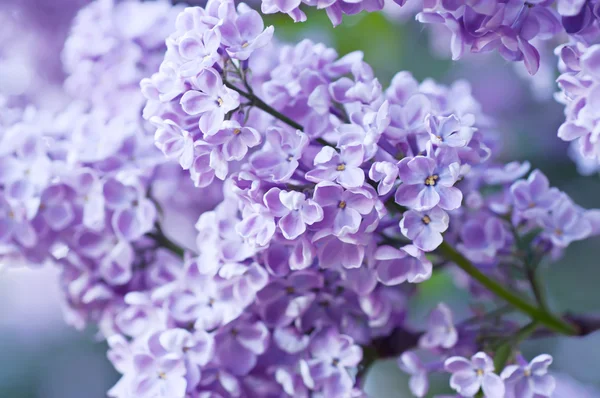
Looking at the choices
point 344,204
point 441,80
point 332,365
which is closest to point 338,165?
point 344,204

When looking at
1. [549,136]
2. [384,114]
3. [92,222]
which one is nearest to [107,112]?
[92,222]

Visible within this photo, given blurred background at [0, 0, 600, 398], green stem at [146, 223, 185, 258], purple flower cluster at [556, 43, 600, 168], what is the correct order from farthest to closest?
blurred background at [0, 0, 600, 398] < green stem at [146, 223, 185, 258] < purple flower cluster at [556, 43, 600, 168]

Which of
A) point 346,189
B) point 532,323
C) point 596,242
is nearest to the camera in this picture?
point 346,189

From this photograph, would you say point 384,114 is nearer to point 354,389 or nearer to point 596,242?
point 354,389

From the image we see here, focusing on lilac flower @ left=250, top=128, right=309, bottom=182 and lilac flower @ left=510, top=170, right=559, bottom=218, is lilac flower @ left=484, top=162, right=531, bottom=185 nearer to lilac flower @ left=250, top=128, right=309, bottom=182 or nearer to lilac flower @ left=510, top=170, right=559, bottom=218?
lilac flower @ left=510, top=170, right=559, bottom=218

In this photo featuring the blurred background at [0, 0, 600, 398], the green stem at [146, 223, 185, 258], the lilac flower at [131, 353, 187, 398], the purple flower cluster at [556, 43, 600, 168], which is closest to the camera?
the purple flower cluster at [556, 43, 600, 168]

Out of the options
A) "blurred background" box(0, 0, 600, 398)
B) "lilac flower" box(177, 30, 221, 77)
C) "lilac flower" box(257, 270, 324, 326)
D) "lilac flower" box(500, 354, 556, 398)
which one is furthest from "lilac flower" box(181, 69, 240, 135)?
"blurred background" box(0, 0, 600, 398)
